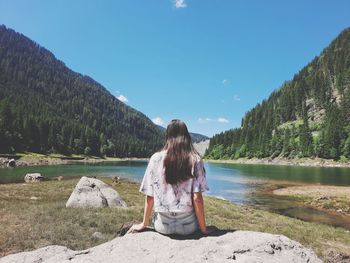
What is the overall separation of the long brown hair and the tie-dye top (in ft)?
0.45

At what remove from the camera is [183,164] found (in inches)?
327

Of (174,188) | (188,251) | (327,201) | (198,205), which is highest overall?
(174,188)

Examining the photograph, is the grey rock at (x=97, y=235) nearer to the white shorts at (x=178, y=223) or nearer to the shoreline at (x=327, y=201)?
the white shorts at (x=178, y=223)

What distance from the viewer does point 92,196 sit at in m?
26.7

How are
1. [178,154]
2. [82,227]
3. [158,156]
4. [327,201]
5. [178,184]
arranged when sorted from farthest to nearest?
[327,201], [82,227], [158,156], [178,184], [178,154]

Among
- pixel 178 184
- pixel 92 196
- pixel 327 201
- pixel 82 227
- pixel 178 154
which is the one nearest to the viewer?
pixel 178 154

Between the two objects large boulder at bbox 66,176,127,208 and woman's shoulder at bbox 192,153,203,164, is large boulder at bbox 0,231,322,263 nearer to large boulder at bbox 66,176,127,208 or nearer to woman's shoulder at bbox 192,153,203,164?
woman's shoulder at bbox 192,153,203,164

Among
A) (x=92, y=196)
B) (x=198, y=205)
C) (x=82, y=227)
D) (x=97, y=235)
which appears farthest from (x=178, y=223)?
(x=92, y=196)

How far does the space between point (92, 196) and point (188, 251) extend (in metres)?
20.2

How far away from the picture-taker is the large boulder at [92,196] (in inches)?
1026

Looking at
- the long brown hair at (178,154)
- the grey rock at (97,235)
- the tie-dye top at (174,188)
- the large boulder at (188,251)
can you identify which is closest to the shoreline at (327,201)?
the grey rock at (97,235)

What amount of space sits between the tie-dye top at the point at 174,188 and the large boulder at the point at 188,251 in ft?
2.50

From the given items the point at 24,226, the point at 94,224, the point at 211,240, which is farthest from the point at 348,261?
the point at 24,226

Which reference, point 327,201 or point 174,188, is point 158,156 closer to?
point 174,188
